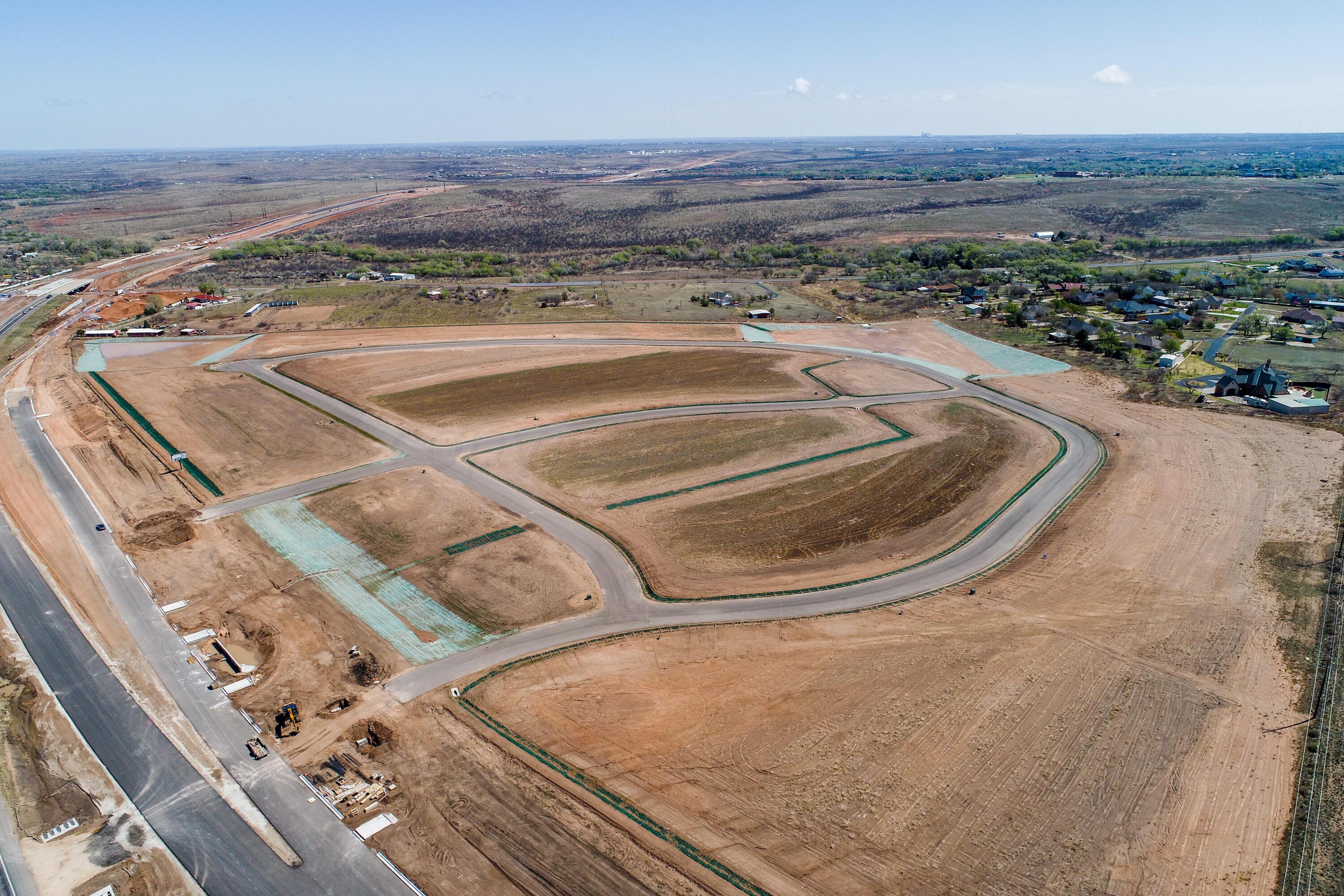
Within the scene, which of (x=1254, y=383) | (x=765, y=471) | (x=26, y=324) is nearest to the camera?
(x=765, y=471)

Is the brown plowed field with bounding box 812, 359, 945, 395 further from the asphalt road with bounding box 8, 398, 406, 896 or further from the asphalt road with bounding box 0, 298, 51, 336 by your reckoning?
the asphalt road with bounding box 0, 298, 51, 336

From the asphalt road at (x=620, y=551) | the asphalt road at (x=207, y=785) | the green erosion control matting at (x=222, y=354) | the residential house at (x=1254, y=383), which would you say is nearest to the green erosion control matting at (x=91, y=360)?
the green erosion control matting at (x=222, y=354)

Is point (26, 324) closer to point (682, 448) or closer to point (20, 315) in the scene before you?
point (20, 315)

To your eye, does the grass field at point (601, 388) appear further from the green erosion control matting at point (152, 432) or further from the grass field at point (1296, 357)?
the grass field at point (1296, 357)

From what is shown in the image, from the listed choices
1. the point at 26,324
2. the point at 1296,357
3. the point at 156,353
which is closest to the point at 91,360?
the point at 156,353

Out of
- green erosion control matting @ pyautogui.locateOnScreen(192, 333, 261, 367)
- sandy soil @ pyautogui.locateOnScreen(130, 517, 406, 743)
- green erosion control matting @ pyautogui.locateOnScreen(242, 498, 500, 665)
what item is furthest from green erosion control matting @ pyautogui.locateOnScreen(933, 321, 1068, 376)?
green erosion control matting @ pyautogui.locateOnScreen(192, 333, 261, 367)

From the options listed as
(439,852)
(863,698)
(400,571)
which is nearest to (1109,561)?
(863,698)
